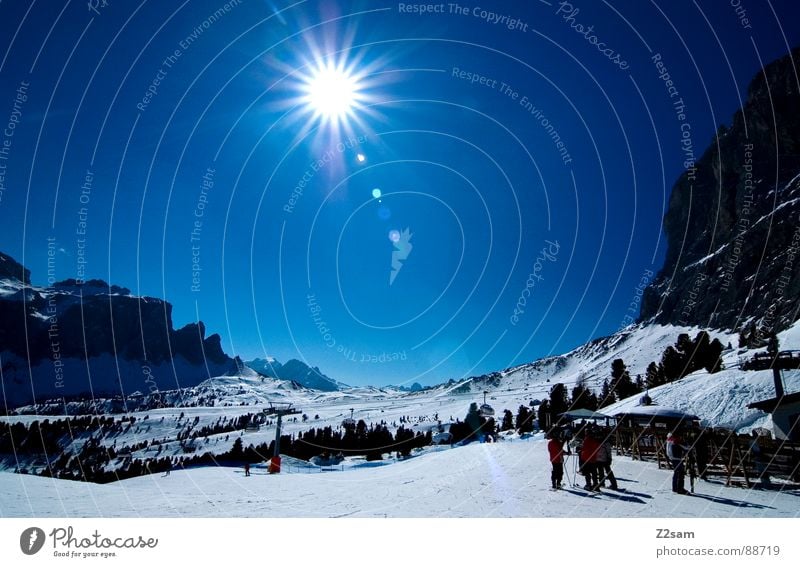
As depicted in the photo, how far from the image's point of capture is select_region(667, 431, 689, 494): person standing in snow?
418 inches

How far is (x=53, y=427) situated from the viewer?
129 meters

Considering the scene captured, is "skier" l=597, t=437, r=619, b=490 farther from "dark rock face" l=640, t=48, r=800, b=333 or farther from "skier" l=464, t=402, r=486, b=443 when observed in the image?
"dark rock face" l=640, t=48, r=800, b=333

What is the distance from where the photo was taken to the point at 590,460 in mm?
11219

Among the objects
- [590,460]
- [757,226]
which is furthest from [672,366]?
[757,226]

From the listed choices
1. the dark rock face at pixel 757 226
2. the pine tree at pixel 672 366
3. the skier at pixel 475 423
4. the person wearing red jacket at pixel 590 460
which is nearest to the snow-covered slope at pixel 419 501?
the person wearing red jacket at pixel 590 460

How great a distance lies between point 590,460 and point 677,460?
2.28 meters

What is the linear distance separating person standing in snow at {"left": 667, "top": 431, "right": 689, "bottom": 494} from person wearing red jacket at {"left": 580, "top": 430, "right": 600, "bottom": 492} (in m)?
1.86

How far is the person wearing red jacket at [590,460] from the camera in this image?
36.4 feet

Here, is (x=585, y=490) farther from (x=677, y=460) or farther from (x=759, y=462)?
(x=759, y=462)

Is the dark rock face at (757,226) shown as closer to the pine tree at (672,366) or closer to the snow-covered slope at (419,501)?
the pine tree at (672,366)

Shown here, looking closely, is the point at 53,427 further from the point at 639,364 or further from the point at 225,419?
the point at 639,364

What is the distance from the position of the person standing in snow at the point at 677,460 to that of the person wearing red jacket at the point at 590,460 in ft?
6.09
